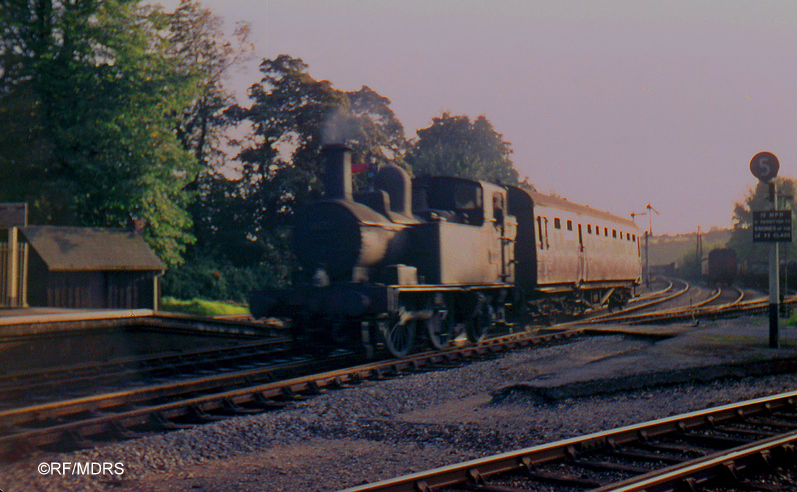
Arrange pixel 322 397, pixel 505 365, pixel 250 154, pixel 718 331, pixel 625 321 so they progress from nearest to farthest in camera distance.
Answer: pixel 322 397, pixel 505 365, pixel 718 331, pixel 625 321, pixel 250 154

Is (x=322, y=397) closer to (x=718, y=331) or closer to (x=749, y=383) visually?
(x=749, y=383)

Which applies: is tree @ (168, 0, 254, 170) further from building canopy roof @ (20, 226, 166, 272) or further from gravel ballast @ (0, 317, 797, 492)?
gravel ballast @ (0, 317, 797, 492)

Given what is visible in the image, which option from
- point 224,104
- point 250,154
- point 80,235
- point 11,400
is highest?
point 224,104

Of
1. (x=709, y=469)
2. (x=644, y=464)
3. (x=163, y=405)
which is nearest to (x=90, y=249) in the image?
(x=163, y=405)

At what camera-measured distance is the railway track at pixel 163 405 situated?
5379 millimetres

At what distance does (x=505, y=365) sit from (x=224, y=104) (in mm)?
24708

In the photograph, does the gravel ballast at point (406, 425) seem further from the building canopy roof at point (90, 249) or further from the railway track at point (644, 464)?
the building canopy roof at point (90, 249)

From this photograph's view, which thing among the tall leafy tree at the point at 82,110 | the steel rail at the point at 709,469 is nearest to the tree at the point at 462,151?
the tall leafy tree at the point at 82,110

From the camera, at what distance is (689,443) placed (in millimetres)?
4930

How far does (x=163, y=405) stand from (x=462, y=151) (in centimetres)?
3961

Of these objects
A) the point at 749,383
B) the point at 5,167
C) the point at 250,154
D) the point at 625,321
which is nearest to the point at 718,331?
the point at 625,321

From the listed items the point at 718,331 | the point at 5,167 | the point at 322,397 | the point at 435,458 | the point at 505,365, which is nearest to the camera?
the point at 435,458

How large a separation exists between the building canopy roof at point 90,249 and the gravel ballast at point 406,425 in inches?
556

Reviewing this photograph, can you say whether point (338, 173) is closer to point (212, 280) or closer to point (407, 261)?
point (407, 261)
